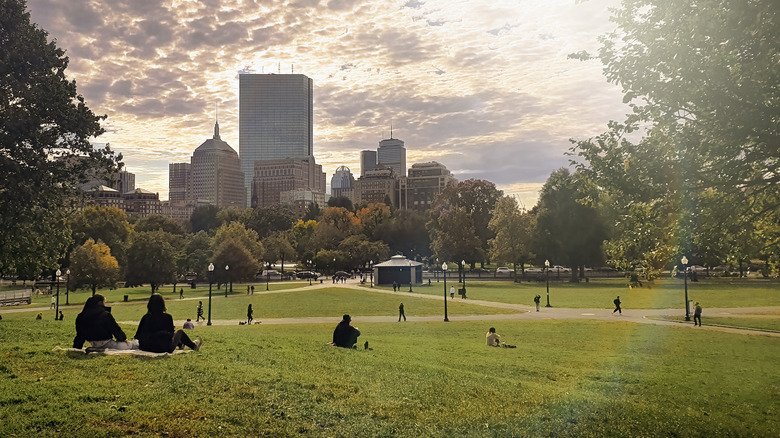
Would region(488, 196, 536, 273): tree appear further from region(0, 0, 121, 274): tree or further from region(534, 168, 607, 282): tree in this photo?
region(0, 0, 121, 274): tree

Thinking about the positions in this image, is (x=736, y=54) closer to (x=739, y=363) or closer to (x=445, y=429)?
(x=445, y=429)

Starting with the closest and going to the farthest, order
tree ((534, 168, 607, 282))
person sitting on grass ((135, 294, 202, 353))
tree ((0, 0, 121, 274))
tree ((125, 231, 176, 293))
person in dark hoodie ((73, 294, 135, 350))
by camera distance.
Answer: person sitting on grass ((135, 294, 202, 353)) → person in dark hoodie ((73, 294, 135, 350)) → tree ((0, 0, 121, 274)) → tree ((125, 231, 176, 293)) → tree ((534, 168, 607, 282))

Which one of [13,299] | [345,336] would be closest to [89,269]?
[13,299]

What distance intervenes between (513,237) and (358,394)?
244ft

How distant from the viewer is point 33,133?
21125 mm

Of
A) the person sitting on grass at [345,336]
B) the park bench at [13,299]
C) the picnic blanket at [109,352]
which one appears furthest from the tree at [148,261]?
the picnic blanket at [109,352]

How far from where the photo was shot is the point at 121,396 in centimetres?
843

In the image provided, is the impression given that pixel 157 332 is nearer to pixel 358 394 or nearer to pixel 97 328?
pixel 97 328

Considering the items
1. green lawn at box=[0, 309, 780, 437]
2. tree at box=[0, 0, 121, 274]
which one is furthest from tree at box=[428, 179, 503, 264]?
green lawn at box=[0, 309, 780, 437]

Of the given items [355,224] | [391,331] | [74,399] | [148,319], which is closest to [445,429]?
[74,399]

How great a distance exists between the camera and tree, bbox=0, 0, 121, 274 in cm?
2088

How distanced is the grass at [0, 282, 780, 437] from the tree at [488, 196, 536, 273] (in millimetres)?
61906

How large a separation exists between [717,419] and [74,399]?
1141 cm

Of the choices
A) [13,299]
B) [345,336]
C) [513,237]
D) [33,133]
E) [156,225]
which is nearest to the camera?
[345,336]
